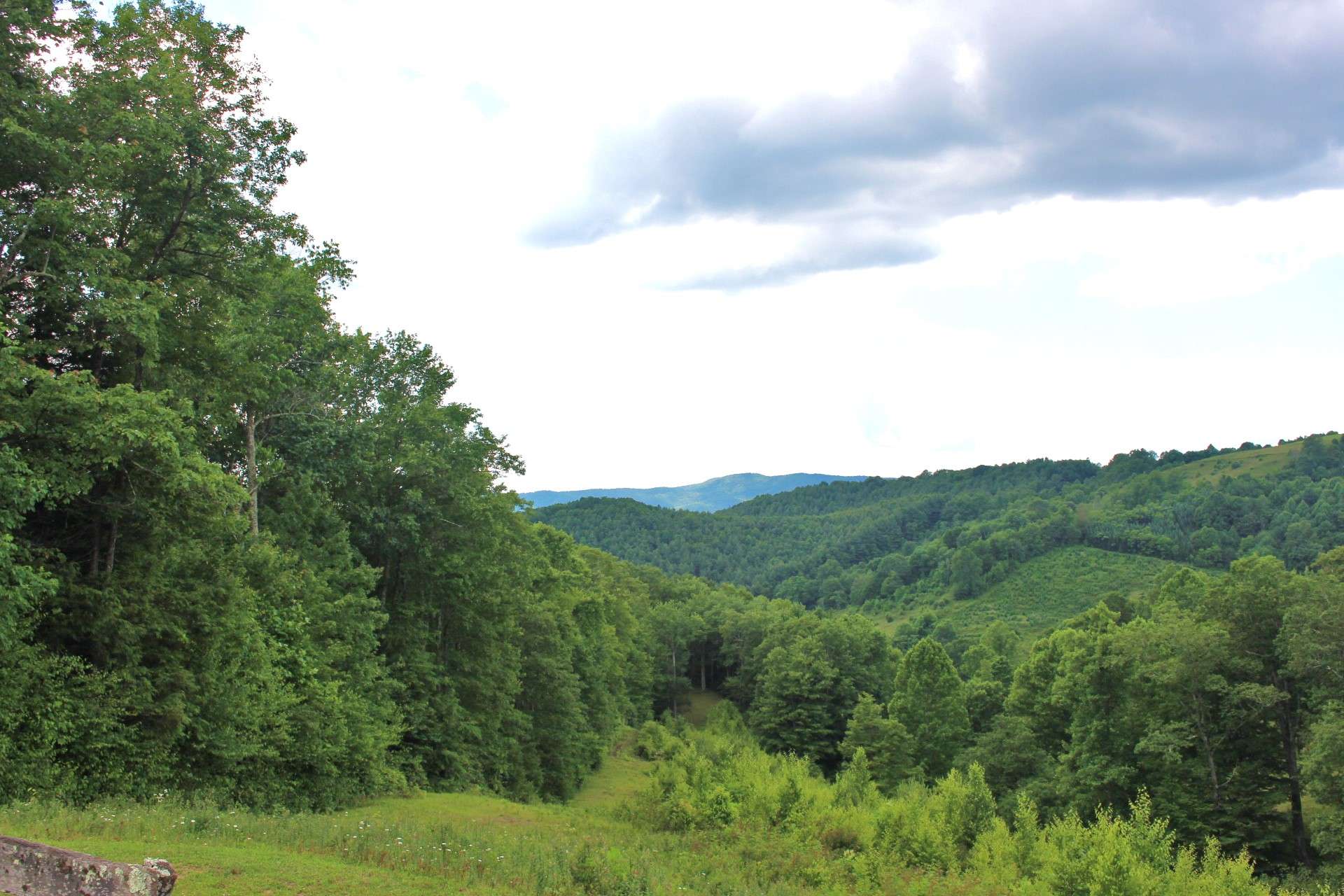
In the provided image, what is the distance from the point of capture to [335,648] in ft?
73.3

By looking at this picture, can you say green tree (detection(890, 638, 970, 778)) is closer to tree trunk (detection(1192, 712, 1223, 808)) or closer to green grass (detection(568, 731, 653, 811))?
green grass (detection(568, 731, 653, 811))

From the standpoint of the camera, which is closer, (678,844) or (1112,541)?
(678,844)

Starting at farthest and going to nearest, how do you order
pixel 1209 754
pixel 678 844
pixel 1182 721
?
pixel 1182 721 < pixel 1209 754 < pixel 678 844

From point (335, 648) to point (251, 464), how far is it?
5.35 m

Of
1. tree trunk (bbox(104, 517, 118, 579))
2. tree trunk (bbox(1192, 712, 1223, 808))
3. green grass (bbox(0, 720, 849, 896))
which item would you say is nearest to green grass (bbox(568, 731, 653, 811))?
green grass (bbox(0, 720, 849, 896))

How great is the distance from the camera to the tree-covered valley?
13.8m

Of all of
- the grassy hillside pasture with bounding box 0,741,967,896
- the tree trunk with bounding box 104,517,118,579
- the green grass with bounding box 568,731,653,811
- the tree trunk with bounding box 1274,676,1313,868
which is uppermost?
the tree trunk with bounding box 104,517,118,579

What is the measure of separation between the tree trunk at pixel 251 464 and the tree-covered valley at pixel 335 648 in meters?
0.19

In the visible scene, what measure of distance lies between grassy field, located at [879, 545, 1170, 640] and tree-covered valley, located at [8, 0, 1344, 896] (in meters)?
77.1

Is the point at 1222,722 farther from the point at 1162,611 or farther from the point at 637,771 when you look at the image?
the point at 637,771

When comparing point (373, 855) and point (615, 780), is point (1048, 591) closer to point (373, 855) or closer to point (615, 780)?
point (615, 780)

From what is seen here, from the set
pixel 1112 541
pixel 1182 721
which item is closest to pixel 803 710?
pixel 1182 721

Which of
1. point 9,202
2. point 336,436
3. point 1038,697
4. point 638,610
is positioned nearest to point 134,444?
point 9,202

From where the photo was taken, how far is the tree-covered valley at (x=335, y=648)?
13.8m
